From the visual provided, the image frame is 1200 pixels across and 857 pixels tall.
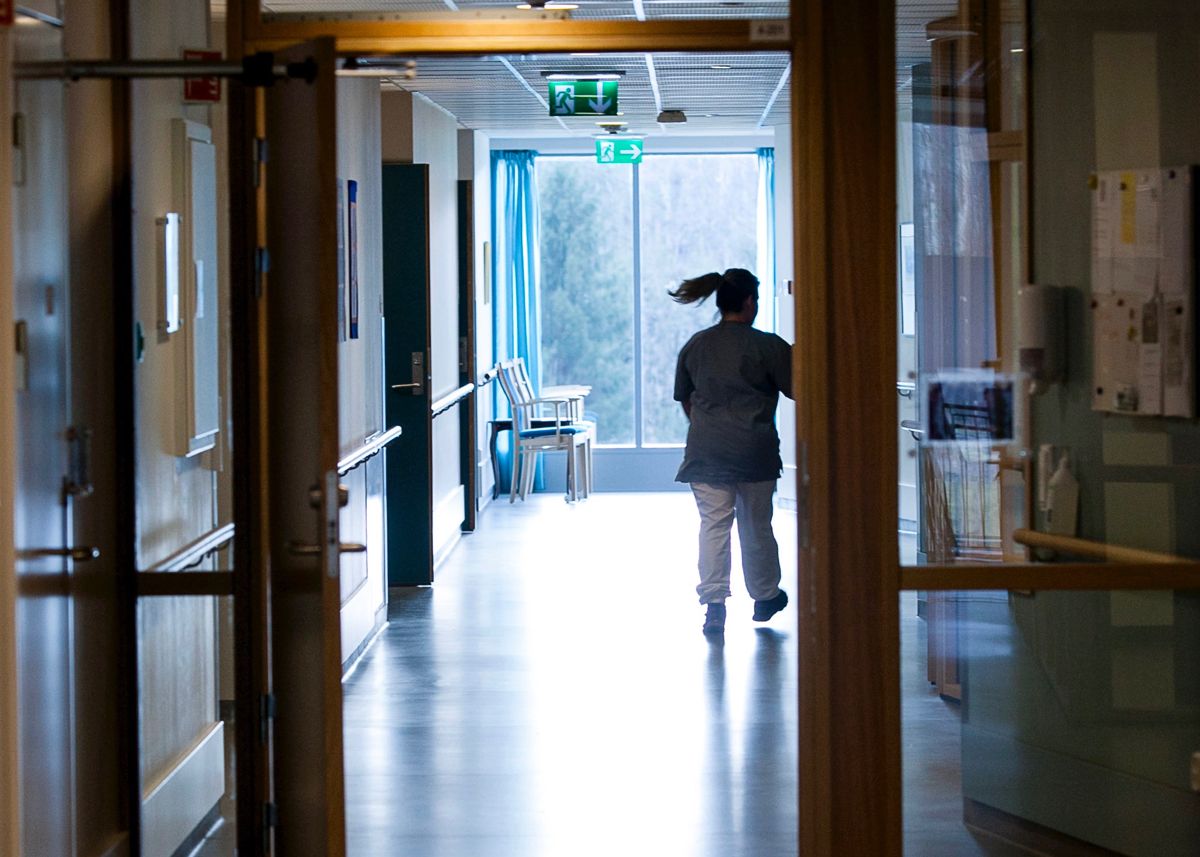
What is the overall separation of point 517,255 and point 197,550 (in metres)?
8.73

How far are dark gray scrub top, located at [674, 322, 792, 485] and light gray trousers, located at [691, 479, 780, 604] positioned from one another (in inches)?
3.4

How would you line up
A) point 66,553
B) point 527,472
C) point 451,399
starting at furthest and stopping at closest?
point 527,472 → point 451,399 → point 66,553

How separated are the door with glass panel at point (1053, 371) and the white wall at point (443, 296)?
5.35 m

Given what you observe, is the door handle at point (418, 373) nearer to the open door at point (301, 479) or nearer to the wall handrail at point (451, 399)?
the wall handrail at point (451, 399)

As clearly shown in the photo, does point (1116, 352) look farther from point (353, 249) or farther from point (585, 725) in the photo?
point (353, 249)

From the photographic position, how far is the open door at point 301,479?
3.44 metres

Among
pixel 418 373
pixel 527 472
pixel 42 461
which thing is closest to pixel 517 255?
pixel 527 472

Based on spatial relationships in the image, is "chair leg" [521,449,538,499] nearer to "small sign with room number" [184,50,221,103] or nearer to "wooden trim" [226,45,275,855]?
"small sign with room number" [184,50,221,103]

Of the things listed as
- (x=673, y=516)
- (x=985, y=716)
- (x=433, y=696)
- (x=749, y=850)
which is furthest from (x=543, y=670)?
(x=673, y=516)

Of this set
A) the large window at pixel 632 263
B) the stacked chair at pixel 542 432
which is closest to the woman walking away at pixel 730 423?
the stacked chair at pixel 542 432

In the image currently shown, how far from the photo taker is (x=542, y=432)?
39.2ft

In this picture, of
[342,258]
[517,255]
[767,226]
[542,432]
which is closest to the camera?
[342,258]

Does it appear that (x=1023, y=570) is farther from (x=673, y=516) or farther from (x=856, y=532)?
(x=673, y=516)

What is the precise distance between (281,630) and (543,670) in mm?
3026
